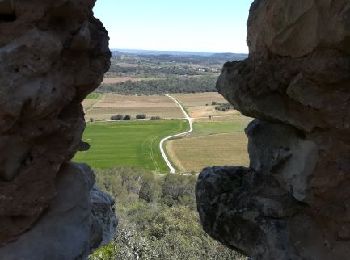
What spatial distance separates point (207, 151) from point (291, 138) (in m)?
67.1

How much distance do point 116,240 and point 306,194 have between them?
58.2ft

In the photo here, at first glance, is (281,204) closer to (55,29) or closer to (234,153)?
(55,29)

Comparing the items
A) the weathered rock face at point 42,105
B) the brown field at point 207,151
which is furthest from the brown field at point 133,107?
the weathered rock face at point 42,105

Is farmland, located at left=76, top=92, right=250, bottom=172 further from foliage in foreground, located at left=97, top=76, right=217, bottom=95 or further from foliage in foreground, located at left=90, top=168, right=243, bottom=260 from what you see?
foliage in foreground, located at left=97, top=76, right=217, bottom=95

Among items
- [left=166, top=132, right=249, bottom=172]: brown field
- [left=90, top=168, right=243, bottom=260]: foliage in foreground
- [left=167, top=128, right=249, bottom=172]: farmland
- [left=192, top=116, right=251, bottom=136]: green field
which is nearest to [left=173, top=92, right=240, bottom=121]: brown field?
[left=192, top=116, right=251, bottom=136]: green field

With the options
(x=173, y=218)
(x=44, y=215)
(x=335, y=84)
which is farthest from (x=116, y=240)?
(x=335, y=84)

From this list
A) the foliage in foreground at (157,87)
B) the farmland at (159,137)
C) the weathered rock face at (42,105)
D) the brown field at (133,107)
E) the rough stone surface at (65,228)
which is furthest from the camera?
the foliage in foreground at (157,87)

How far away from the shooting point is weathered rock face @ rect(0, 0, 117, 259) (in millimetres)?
8148

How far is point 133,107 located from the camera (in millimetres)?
117438

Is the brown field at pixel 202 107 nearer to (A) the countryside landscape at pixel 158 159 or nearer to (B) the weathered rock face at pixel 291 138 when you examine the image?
(A) the countryside landscape at pixel 158 159

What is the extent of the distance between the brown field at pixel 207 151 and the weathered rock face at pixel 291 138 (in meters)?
53.6

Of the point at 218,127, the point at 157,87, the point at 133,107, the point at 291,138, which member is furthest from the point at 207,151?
the point at 157,87

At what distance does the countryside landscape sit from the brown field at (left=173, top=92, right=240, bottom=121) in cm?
12

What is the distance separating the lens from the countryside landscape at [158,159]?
28.0 metres
